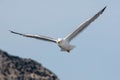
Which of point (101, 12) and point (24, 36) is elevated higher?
point (101, 12)

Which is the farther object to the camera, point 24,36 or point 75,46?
point 24,36

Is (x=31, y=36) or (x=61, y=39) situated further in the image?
(x=31, y=36)

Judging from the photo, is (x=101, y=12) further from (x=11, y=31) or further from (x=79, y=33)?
(x=11, y=31)

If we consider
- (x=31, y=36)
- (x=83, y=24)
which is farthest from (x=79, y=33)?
(x=31, y=36)

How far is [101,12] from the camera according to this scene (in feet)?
468

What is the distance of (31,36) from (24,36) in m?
1.79

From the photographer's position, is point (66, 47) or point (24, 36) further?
point (24, 36)

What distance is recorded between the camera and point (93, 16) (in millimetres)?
144750

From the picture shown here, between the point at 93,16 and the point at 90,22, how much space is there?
1402 mm

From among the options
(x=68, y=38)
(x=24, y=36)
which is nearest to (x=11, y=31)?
(x=24, y=36)

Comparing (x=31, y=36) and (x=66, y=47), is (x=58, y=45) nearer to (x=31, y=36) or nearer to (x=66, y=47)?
(x=66, y=47)

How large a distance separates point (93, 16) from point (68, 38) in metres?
6.21

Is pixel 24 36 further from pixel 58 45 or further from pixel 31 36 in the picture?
pixel 58 45

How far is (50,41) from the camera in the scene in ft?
478
